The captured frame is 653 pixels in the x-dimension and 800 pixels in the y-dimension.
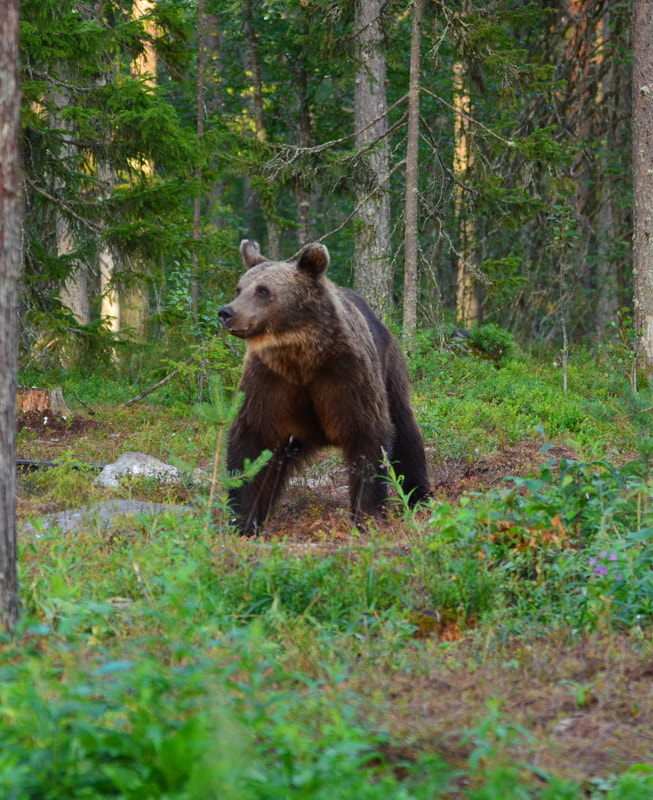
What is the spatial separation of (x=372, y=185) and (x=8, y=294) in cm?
1208

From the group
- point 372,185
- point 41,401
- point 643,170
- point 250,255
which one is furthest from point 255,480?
point 643,170

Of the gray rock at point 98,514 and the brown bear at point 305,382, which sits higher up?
the brown bear at point 305,382

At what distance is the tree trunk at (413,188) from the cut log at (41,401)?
5.03m

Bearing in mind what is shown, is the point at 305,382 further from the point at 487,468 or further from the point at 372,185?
the point at 372,185

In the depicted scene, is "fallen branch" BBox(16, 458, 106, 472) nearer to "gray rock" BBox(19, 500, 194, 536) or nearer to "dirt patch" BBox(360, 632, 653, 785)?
"gray rock" BBox(19, 500, 194, 536)

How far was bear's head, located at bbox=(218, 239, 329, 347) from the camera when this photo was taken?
6.98m

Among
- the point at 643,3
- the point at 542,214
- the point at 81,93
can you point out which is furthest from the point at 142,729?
the point at 542,214

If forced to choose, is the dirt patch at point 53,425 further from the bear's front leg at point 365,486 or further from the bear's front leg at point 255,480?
the bear's front leg at point 365,486

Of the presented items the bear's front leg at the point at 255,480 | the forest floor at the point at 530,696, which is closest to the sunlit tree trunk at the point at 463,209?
the bear's front leg at the point at 255,480

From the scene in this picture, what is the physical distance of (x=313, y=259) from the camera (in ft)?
23.8

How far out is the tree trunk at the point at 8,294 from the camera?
3783 millimetres

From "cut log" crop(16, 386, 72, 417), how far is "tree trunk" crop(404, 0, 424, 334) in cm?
503

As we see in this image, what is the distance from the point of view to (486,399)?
12719 millimetres

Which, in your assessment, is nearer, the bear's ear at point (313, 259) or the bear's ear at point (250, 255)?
the bear's ear at point (313, 259)
